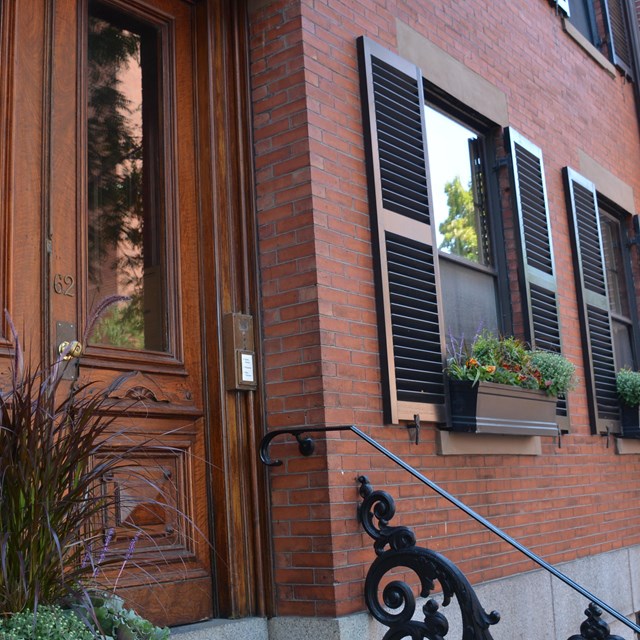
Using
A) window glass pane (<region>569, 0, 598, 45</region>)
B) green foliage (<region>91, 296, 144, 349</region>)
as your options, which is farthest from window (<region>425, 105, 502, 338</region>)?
window glass pane (<region>569, 0, 598, 45</region>)

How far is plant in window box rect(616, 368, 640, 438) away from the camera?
690 centimetres

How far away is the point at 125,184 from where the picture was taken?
4.16 meters

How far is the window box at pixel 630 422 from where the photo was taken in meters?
6.91

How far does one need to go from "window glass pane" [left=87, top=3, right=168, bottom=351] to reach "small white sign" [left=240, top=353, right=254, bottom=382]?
1.16 feet

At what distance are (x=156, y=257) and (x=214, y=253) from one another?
263mm

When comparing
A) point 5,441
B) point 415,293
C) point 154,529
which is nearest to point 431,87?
point 415,293

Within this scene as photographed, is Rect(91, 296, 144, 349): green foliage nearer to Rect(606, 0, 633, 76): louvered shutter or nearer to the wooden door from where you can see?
the wooden door

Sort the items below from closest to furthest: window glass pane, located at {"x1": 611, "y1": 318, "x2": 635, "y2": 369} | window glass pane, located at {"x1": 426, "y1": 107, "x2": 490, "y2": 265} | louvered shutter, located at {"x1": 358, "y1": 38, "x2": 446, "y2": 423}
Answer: louvered shutter, located at {"x1": 358, "y1": 38, "x2": 446, "y2": 423}
window glass pane, located at {"x1": 426, "y1": 107, "x2": 490, "y2": 265}
window glass pane, located at {"x1": 611, "y1": 318, "x2": 635, "y2": 369}

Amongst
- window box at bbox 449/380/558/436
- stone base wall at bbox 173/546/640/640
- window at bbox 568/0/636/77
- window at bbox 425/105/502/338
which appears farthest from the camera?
window at bbox 568/0/636/77

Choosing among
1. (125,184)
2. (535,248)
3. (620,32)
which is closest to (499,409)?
(535,248)

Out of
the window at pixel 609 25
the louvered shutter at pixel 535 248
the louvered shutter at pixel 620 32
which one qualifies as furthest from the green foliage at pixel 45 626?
the louvered shutter at pixel 620 32

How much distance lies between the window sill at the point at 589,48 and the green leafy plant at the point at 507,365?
3.13 m

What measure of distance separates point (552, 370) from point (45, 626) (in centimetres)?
373

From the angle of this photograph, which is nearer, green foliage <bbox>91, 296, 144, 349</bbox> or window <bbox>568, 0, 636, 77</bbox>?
green foliage <bbox>91, 296, 144, 349</bbox>
